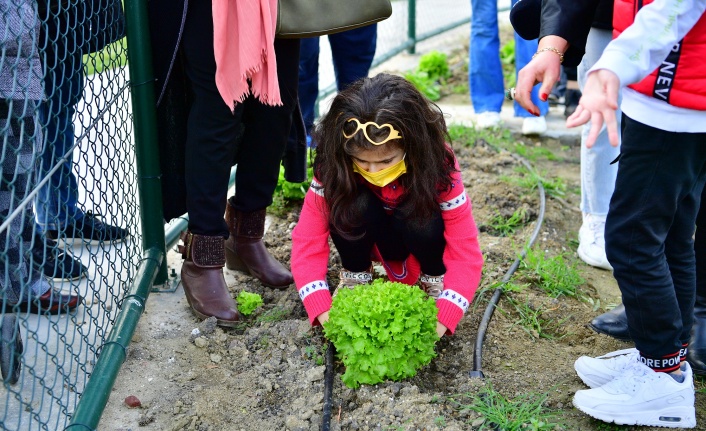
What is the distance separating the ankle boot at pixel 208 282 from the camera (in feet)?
9.51

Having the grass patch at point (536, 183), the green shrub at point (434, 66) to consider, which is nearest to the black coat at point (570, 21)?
the grass patch at point (536, 183)

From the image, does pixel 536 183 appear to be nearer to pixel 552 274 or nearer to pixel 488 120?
pixel 552 274

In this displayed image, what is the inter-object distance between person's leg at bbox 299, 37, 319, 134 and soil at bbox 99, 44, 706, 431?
128 cm

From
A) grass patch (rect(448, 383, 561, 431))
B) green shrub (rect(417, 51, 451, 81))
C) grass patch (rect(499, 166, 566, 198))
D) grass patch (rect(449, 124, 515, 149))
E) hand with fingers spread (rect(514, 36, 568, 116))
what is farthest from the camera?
green shrub (rect(417, 51, 451, 81))

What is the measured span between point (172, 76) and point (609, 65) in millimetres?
1690

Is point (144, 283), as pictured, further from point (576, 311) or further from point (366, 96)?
point (576, 311)

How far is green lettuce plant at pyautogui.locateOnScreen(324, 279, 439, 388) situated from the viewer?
2424mm

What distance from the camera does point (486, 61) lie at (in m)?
5.41

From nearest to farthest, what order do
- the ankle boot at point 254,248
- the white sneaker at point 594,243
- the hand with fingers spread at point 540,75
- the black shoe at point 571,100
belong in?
the hand with fingers spread at point 540,75 < the ankle boot at point 254,248 < the white sneaker at point 594,243 < the black shoe at point 571,100

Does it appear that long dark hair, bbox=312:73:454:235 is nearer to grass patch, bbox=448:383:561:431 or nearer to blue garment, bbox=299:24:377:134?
grass patch, bbox=448:383:561:431

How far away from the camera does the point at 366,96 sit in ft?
8.43

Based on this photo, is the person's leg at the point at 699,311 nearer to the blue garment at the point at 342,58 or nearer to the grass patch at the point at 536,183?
the grass patch at the point at 536,183

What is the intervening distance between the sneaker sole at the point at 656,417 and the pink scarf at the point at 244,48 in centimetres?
142

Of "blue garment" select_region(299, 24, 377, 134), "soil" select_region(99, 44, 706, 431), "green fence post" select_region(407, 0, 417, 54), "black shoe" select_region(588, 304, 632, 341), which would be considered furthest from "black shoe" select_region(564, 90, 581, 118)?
"black shoe" select_region(588, 304, 632, 341)
